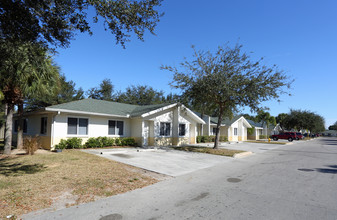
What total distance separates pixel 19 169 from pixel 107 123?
31.4ft

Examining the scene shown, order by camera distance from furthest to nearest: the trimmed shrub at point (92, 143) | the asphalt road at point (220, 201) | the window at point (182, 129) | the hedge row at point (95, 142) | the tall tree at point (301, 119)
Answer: the tall tree at point (301, 119) < the window at point (182, 129) < the trimmed shrub at point (92, 143) < the hedge row at point (95, 142) < the asphalt road at point (220, 201)

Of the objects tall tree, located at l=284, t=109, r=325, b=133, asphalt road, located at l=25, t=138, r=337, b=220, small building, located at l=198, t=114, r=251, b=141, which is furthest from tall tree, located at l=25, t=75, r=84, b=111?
tall tree, located at l=284, t=109, r=325, b=133

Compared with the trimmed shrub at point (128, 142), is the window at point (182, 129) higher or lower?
higher

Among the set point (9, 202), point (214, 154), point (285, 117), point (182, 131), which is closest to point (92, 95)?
point (182, 131)

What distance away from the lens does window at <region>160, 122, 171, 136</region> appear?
20.4 m

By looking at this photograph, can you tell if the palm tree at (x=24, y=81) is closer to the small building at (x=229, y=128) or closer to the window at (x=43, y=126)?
the window at (x=43, y=126)

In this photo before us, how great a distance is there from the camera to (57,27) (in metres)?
6.45

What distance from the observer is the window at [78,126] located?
1554 cm

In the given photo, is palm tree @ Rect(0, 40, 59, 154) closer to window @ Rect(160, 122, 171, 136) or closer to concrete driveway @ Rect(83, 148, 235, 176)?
concrete driveway @ Rect(83, 148, 235, 176)

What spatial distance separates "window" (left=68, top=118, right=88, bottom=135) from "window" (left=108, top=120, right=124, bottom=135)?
222 cm

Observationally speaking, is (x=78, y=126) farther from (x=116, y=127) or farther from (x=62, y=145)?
(x=116, y=127)

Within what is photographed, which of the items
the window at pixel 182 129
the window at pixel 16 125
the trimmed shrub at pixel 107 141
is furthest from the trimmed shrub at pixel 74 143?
the window at pixel 182 129

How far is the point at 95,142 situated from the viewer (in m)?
16.2

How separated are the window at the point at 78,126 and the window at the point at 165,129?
7.20 meters
